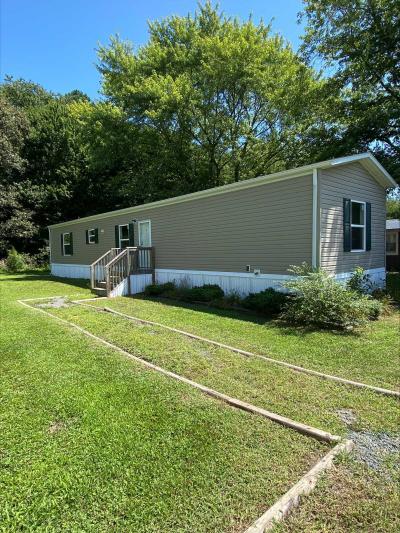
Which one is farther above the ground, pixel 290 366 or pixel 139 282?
pixel 139 282

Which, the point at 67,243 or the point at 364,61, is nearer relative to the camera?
the point at 364,61

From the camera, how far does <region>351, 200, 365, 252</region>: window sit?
29.6ft

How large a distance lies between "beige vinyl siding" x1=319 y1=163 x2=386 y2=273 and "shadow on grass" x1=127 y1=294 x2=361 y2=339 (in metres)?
1.82

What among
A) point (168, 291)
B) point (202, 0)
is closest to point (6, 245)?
point (168, 291)

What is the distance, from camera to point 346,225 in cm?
840

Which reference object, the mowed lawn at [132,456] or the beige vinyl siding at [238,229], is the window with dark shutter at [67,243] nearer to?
the beige vinyl siding at [238,229]

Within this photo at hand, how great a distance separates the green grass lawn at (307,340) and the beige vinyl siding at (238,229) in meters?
1.77

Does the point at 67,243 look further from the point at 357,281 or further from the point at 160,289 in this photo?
the point at 357,281

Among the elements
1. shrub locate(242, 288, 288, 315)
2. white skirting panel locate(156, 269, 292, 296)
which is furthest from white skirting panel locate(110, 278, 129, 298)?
shrub locate(242, 288, 288, 315)

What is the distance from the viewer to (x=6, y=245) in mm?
23141

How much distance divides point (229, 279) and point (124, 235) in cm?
609

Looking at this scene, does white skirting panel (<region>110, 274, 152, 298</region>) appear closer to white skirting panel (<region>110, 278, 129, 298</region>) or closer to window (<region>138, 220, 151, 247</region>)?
white skirting panel (<region>110, 278, 129, 298</region>)

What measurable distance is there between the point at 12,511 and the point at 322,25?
1825 centimetres

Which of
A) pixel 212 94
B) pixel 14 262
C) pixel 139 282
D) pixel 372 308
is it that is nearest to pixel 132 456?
pixel 372 308
